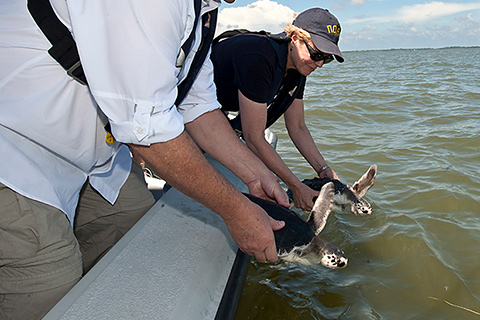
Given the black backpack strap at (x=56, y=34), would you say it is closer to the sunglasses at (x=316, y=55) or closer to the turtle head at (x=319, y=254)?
the turtle head at (x=319, y=254)

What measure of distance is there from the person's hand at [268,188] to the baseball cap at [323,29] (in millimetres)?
1043

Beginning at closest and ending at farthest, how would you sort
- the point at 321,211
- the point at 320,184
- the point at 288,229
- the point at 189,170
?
the point at 189,170 < the point at 288,229 < the point at 321,211 < the point at 320,184

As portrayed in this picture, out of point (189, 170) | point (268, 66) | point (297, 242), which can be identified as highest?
point (189, 170)

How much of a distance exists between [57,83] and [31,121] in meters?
0.16

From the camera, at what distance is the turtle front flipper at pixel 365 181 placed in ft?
11.8

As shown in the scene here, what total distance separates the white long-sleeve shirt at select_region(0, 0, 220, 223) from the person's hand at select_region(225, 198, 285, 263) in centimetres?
43

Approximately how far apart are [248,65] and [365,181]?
5.49 ft

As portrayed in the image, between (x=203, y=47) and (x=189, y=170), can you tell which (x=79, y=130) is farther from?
(x=203, y=47)

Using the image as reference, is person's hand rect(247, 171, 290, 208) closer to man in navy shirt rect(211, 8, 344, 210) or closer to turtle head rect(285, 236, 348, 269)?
turtle head rect(285, 236, 348, 269)

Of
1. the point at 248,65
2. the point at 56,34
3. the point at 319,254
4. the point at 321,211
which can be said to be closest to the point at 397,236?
the point at 321,211

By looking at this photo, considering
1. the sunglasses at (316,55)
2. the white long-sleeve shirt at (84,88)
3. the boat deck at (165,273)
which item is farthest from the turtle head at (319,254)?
the sunglasses at (316,55)

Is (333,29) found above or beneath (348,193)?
above

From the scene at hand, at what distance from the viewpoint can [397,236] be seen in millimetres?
3283

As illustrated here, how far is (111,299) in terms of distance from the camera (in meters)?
1.44
